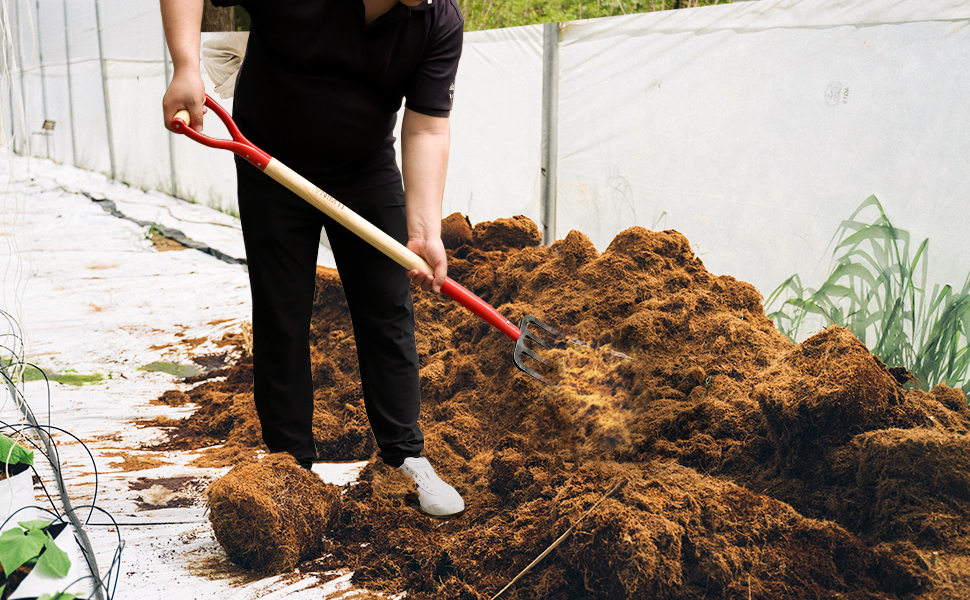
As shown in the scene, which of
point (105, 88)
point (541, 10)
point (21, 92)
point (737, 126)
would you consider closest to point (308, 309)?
point (737, 126)

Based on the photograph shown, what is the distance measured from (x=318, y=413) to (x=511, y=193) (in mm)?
1473

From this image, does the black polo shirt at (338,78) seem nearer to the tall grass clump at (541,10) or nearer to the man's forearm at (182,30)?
the man's forearm at (182,30)

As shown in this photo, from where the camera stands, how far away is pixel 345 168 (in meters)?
1.65

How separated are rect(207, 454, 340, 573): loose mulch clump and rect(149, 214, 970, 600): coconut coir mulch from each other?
68mm

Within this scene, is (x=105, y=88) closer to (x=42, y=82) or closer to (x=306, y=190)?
(x=42, y=82)

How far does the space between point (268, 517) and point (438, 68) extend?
1.19 metres

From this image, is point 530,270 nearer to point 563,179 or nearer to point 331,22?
point 563,179

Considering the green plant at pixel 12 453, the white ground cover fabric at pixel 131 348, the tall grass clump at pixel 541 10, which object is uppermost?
the tall grass clump at pixel 541 10

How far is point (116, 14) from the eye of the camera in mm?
6332

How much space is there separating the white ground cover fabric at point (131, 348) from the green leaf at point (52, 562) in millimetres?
404

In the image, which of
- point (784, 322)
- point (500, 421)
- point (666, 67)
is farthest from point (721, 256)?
point (500, 421)

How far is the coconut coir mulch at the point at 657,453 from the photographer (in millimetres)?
1449

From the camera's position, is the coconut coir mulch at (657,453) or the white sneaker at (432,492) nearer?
the coconut coir mulch at (657,453)

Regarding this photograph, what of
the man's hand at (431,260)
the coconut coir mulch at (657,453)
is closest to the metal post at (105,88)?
the coconut coir mulch at (657,453)
